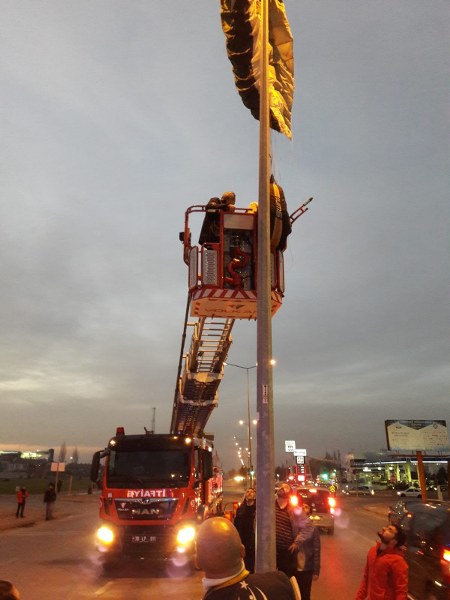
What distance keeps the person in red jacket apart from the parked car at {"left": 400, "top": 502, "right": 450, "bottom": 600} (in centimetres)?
127

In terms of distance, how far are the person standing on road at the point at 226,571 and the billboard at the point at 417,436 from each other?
143ft

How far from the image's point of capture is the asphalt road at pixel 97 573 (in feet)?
29.1

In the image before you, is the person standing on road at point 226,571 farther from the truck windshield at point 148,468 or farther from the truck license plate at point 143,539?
the truck windshield at point 148,468

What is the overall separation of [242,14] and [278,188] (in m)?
2.89

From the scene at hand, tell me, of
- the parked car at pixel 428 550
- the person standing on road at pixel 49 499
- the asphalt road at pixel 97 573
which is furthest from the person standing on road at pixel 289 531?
the person standing on road at pixel 49 499

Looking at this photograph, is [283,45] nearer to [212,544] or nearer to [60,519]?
[212,544]

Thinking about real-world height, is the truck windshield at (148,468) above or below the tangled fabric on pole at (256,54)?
below

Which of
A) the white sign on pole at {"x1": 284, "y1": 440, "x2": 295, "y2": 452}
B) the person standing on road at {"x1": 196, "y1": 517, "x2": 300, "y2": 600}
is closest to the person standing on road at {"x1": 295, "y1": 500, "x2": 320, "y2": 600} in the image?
the person standing on road at {"x1": 196, "y1": 517, "x2": 300, "y2": 600}

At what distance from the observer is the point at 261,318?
627cm

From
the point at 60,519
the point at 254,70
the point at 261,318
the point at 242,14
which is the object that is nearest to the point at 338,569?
the point at 261,318

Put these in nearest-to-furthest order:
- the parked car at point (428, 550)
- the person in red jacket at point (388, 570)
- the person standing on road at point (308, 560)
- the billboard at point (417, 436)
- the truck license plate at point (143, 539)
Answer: the person in red jacket at point (388, 570) < the person standing on road at point (308, 560) < the parked car at point (428, 550) < the truck license plate at point (143, 539) < the billboard at point (417, 436)

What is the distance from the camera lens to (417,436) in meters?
43.2

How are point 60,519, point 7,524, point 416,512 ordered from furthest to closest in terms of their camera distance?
point 60,519 < point 7,524 < point 416,512

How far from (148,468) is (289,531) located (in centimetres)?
537
